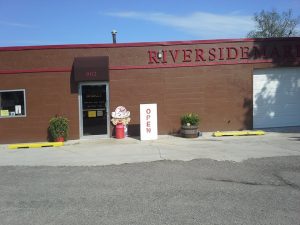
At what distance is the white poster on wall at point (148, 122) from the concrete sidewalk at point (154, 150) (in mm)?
390

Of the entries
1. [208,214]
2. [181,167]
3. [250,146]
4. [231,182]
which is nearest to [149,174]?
[181,167]

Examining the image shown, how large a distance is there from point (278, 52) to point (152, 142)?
676cm

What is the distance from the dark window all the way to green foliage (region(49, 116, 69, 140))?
1429 mm

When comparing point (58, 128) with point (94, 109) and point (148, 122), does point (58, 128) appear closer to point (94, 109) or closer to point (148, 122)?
point (94, 109)

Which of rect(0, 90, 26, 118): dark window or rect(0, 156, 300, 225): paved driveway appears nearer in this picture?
rect(0, 156, 300, 225): paved driveway

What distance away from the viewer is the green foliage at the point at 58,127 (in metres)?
16.7

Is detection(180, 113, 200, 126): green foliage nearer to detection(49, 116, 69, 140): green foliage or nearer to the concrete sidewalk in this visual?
the concrete sidewalk

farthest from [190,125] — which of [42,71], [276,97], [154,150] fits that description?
[42,71]

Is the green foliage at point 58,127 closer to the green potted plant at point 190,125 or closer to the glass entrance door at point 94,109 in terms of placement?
A: the glass entrance door at point 94,109

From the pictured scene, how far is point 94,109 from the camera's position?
57.6 ft

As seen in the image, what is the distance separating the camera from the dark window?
1723cm

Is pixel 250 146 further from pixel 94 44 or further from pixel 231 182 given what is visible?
pixel 94 44

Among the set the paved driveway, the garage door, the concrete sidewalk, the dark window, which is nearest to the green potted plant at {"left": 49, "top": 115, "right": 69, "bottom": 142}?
the concrete sidewalk

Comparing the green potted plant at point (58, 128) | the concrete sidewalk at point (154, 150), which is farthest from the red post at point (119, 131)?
the green potted plant at point (58, 128)
